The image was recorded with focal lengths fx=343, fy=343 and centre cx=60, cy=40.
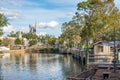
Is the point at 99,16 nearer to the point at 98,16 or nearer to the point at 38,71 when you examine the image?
the point at 98,16

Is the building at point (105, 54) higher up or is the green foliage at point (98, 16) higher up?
the green foliage at point (98, 16)

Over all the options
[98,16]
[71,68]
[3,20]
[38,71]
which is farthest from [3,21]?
[38,71]

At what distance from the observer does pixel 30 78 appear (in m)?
53.7

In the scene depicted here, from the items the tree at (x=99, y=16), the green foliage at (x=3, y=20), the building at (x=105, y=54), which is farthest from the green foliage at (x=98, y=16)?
the green foliage at (x=3, y=20)

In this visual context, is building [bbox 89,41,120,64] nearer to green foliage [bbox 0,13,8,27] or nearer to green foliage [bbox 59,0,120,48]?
green foliage [bbox 59,0,120,48]

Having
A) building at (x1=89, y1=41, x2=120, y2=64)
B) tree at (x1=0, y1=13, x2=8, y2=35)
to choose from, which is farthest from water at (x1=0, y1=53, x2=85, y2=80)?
tree at (x1=0, y1=13, x2=8, y2=35)

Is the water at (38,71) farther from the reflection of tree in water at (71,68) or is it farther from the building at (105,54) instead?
the building at (105,54)

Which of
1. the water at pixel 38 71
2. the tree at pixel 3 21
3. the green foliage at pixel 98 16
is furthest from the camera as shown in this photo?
the tree at pixel 3 21

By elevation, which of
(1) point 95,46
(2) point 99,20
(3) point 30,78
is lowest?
(3) point 30,78

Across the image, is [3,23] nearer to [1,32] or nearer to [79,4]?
[1,32]

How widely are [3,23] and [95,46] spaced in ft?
183

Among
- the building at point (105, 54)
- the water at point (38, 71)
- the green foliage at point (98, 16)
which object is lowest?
the water at point (38, 71)

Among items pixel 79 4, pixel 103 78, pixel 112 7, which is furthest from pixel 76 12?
pixel 103 78

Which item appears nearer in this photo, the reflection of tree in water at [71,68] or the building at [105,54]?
the building at [105,54]
